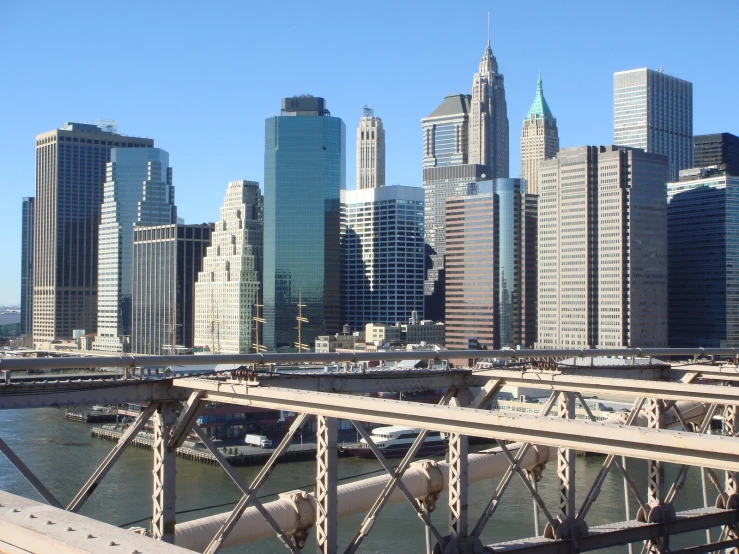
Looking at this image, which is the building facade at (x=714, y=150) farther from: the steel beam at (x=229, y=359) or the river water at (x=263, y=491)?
the steel beam at (x=229, y=359)

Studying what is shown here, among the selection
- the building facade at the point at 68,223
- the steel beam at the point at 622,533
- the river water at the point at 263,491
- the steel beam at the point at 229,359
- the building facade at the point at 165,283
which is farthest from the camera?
the building facade at the point at 68,223

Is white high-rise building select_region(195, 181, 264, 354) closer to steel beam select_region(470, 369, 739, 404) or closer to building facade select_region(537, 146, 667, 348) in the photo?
building facade select_region(537, 146, 667, 348)

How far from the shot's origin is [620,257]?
11488 cm

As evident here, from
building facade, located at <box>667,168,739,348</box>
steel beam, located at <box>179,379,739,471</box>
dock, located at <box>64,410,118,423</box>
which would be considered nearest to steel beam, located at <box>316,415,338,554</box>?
steel beam, located at <box>179,379,739,471</box>

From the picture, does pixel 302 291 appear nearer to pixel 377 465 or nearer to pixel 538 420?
pixel 377 465

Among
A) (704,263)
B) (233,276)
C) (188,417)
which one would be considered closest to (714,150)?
(704,263)

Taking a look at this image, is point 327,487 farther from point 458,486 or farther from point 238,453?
point 238,453

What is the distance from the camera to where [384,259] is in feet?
507

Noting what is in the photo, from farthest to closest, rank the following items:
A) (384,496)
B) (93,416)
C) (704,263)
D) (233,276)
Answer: (233,276), (704,263), (93,416), (384,496)

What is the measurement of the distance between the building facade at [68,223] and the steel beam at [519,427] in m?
183

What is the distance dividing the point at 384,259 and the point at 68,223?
7155cm

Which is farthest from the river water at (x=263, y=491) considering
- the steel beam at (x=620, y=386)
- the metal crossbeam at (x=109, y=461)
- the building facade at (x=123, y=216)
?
the building facade at (x=123, y=216)

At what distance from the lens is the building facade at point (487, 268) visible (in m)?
131

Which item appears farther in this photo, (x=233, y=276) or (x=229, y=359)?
(x=233, y=276)
